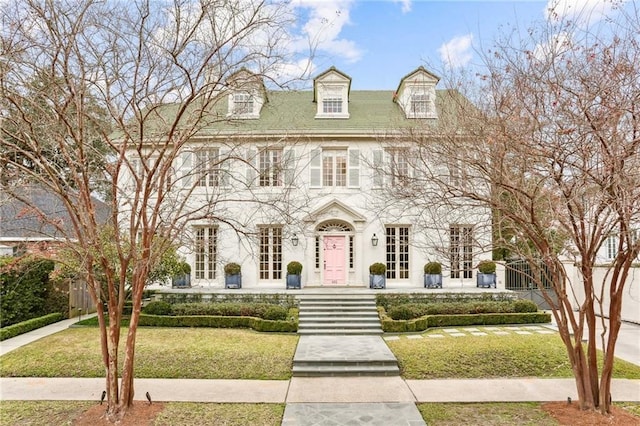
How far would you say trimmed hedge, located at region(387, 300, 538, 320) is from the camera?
42.3ft

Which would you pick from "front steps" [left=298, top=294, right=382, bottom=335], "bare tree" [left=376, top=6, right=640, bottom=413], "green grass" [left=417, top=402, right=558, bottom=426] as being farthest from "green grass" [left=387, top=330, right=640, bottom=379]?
"bare tree" [left=376, top=6, right=640, bottom=413]

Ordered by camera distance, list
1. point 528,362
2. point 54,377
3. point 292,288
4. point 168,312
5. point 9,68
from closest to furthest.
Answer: point 9,68 < point 54,377 < point 528,362 < point 168,312 < point 292,288

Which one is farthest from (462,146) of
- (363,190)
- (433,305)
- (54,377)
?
(363,190)

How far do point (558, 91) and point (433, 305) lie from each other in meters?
9.31

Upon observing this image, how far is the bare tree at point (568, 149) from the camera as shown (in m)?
5.31

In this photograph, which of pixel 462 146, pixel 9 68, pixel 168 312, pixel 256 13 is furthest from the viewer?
pixel 168 312

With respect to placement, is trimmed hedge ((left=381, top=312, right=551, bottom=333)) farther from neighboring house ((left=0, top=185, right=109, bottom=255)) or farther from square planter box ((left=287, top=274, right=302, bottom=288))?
neighboring house ((left=0, top=185, right=109, bottom=255))

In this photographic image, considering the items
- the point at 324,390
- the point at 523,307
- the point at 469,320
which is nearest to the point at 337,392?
the point at 324,390

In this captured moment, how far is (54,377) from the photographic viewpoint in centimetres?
826

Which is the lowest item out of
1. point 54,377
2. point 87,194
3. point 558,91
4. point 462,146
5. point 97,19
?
point 54,377

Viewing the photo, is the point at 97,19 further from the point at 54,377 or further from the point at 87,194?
the point at 54,377

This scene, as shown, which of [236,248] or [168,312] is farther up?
[236,248]

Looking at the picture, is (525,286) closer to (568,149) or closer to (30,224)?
(568,149)

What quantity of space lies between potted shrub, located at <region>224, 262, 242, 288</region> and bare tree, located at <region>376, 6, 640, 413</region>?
11664mm
